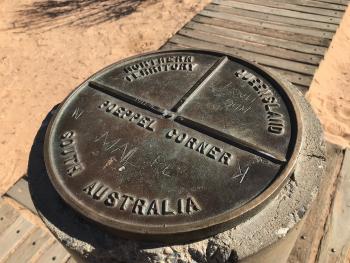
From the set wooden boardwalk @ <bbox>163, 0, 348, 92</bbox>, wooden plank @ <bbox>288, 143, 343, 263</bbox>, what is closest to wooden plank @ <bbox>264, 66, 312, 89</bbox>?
wooden boardwalk @ <bbox>163, 0, 348, 92</bbox>

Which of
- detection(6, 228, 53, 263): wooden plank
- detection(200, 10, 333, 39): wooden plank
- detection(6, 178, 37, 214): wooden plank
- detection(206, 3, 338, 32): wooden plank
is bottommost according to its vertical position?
detection(6, 228, 53, 263): wooden plank

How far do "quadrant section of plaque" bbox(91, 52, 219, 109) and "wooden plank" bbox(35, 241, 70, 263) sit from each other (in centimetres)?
155

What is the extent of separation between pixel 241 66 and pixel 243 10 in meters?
2.68

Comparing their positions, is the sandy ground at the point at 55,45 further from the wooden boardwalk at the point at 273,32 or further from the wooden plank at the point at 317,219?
the wooden plank at the point at 317,219

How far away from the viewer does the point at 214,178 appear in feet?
6.72

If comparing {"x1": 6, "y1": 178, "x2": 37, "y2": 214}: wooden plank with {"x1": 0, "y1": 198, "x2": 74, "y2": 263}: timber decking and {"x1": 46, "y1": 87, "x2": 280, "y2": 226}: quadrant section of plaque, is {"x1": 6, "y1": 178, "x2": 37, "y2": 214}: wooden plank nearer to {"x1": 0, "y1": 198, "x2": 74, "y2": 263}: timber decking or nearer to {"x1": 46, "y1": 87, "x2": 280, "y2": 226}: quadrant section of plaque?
{"x1": 0, "y1": 198, "x2": 74, "y2": 263}: timber decking

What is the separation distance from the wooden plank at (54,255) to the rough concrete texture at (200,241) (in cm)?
128

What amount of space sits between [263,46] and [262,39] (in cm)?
15

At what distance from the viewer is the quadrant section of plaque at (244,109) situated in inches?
87.6

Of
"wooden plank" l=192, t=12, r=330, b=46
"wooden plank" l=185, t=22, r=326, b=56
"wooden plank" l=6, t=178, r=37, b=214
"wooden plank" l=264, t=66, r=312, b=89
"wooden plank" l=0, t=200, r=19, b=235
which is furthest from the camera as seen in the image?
"wooden plank" l=192, t=12, r=330, b=46

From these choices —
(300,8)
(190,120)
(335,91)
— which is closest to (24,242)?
(190,120)

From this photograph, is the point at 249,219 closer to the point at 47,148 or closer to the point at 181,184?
the point at 181,184

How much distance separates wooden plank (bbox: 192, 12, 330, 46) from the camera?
4433 millimetres

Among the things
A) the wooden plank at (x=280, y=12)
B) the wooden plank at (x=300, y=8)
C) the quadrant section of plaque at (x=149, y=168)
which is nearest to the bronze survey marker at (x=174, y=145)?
the quadrant section of plaque at (x=149, y=168)
